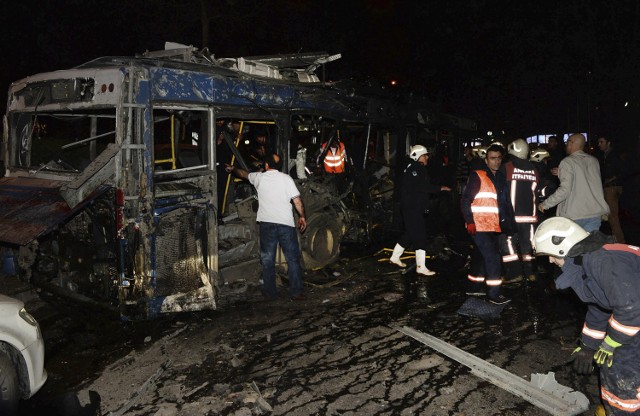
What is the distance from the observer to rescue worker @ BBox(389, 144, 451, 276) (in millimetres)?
7500

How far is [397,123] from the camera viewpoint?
380 inches

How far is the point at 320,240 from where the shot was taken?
7789 mm

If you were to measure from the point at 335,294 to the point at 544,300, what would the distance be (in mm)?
2585

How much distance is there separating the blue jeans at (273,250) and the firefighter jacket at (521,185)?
2876 mm

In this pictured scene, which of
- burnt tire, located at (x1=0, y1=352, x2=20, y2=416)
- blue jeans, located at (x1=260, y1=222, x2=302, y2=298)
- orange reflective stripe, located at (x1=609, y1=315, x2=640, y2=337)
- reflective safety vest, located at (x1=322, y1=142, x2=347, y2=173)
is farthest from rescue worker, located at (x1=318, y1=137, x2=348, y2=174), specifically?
orange reflective stripe, located at (x1=609, y1=315, x2=640, y2=337)

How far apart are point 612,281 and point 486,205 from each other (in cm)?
292

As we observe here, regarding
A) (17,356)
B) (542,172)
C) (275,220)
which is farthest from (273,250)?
(542,172)

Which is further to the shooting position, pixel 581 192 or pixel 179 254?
pixel 581 192

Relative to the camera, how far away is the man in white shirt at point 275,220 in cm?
617

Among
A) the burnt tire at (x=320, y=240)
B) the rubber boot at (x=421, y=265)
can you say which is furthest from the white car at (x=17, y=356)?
the rubber boot at (x=421, y=265)

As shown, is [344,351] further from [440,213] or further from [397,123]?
[440,213]

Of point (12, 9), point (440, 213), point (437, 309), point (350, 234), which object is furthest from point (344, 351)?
point (12, 9)

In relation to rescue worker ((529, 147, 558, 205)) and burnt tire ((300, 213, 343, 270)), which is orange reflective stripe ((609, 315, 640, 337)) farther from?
rescue worker ((529, 147, 558, 205))

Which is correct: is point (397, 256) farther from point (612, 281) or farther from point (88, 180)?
point (612, 281)
